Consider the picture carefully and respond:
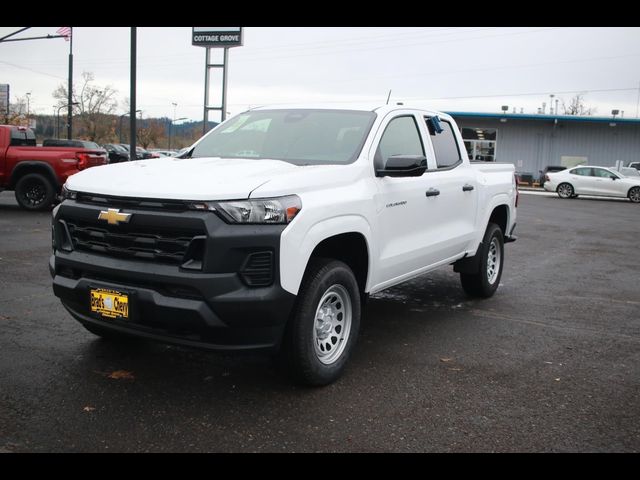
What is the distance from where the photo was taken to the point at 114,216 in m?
4.09

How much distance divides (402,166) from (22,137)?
517 inches

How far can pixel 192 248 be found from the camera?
3.88m

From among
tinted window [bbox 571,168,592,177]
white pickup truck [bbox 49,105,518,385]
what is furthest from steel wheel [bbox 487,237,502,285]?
tinted window [bbox 571,168,592,177]

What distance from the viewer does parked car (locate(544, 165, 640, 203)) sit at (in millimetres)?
28188

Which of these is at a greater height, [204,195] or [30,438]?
[204,195]

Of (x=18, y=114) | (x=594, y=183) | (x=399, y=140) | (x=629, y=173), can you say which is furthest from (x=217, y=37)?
(x=18, y=114)

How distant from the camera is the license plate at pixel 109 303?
4.00m

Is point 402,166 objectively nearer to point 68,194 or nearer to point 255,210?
point 255,210

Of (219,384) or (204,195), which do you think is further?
(219,384)

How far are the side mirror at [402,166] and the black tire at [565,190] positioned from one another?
2675 cm

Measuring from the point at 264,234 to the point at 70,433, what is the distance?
1551mm

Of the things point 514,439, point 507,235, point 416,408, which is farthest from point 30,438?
point 507,235
